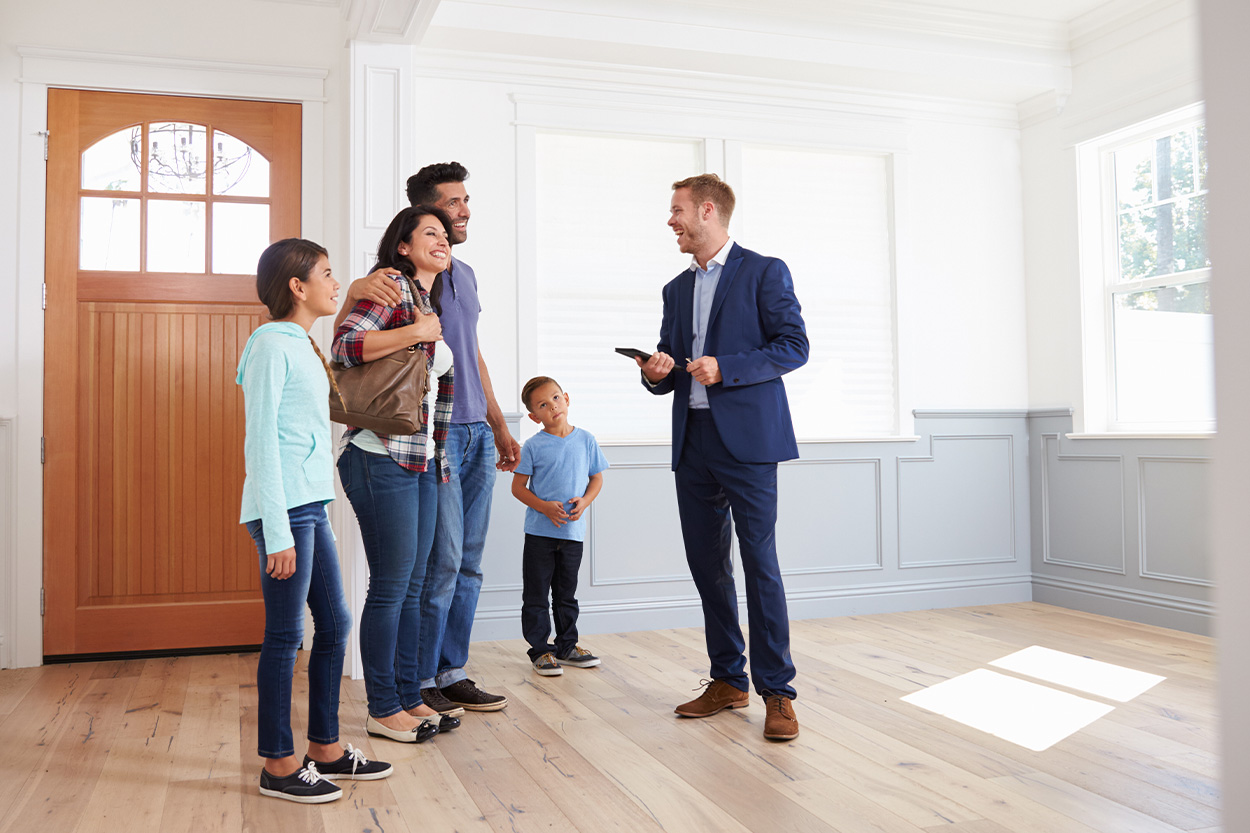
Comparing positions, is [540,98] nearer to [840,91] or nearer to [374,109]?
[374,109]

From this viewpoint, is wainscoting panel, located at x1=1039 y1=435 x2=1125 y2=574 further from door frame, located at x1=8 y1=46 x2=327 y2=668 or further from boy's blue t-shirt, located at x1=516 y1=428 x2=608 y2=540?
door frame, located at x1=8 y1=46 x2=327 y2=668

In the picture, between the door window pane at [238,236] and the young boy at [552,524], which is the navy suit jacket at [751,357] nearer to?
the young boy at [552,524]

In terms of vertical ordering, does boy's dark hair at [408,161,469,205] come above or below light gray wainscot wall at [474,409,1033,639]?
above

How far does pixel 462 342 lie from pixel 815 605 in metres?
2.54

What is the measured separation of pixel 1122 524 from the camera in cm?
437

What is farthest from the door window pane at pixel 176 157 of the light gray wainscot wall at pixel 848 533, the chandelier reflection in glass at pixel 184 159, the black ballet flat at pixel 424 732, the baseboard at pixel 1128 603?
the baseboard at pixel 1128 603

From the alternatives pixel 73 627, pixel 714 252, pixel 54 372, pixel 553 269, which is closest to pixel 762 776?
pixel 714 252

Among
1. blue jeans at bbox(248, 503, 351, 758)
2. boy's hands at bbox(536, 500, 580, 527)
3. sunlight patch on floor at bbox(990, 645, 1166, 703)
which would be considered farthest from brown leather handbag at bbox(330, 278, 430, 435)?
sunlight patch on floor at bbox(990, 645, 1166, 703)

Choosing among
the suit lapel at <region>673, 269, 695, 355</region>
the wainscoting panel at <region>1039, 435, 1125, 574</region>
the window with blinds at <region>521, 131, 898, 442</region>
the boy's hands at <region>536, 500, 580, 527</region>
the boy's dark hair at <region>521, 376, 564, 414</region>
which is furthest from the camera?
the wainscoting panel at <region>1039, 435, 1125, 574</region>

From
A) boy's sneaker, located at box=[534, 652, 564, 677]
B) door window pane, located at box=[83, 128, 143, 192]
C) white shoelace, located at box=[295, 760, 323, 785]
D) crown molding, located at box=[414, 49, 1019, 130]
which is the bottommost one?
boy's sneaker, located at box=[534, 652, 564, 677]

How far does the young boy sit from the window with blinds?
25.6 inches

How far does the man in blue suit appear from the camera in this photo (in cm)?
260

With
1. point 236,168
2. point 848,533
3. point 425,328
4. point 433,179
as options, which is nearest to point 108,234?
point 236,168

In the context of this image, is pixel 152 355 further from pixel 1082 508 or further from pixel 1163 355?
pixel 1163 355
